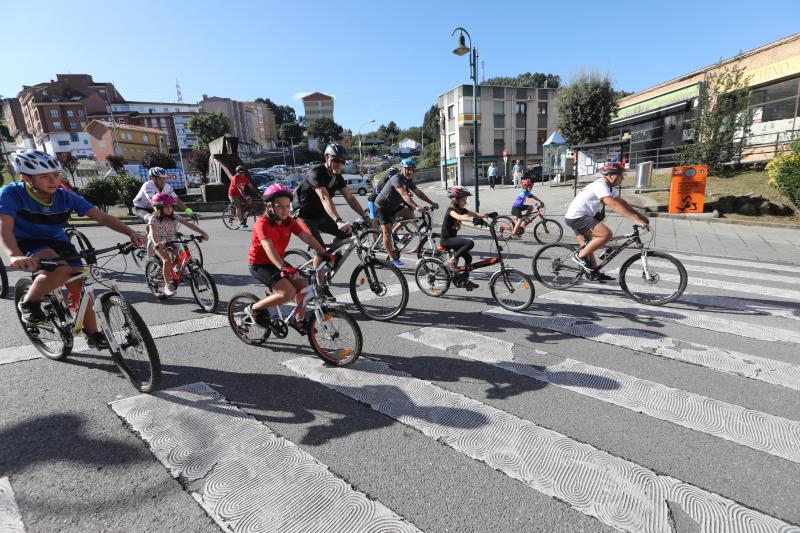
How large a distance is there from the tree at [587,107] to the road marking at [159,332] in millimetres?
27907

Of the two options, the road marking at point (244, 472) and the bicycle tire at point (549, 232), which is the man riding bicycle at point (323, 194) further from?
the bicycle tire at point (549, 232)

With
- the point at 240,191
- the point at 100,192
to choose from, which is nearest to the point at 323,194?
the point at 240,191

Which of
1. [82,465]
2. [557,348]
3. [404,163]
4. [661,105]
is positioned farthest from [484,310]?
[661,105]

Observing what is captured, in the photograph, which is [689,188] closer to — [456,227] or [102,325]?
[456,227]

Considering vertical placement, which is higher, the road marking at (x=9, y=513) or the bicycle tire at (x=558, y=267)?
the bicycle tire at (x=558, y=267)

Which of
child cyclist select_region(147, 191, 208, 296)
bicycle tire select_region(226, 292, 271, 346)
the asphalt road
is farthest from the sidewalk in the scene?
child cyclist select_region(147, 191, 208, 296)

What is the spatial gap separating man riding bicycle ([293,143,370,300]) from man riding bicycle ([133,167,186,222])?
202cm

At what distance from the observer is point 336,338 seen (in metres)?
3.98

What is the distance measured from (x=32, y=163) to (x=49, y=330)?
167 cm

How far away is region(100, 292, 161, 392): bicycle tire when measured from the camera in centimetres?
339

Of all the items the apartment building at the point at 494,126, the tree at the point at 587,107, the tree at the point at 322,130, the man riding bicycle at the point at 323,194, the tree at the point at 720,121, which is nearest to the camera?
the man riding bicycle at the point at 323,194

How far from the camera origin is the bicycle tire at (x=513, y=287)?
5.55 metres

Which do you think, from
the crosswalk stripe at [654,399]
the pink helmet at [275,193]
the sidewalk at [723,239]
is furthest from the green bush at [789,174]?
the pink helmet at [275,193]

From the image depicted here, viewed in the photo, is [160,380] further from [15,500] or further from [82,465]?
[15,500]
